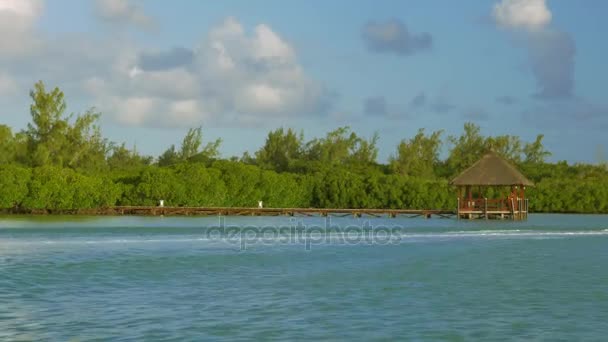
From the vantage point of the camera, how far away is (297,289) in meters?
15.0

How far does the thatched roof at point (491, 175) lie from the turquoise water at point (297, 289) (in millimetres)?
16807

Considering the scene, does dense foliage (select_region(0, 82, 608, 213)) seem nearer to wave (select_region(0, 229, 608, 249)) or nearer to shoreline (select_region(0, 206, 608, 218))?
shoreline (select_region(0, 206, 608, 218))

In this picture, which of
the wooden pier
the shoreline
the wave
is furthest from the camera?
the wooden pier

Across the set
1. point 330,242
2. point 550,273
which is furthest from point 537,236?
point 550,273

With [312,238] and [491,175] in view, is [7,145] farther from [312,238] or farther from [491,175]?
[312,238]

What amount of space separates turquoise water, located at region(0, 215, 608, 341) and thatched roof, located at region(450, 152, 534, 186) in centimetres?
1681

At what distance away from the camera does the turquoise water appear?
10867mm

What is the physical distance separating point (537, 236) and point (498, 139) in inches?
1813

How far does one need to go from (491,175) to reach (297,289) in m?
31.0

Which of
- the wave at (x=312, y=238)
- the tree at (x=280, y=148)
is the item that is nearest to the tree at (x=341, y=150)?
the tree at (x=280, y=148)

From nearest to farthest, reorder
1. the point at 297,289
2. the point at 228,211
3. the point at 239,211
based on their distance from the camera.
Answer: the point at 297,289, the point at 228,211, the point at 239,211

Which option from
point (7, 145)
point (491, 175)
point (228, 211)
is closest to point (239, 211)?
point (228, 211)

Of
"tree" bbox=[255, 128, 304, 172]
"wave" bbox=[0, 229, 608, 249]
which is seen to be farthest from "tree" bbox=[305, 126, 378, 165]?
"wave" bbox=[0, 229, 608, 249]

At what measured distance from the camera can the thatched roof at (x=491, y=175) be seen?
44.0m
